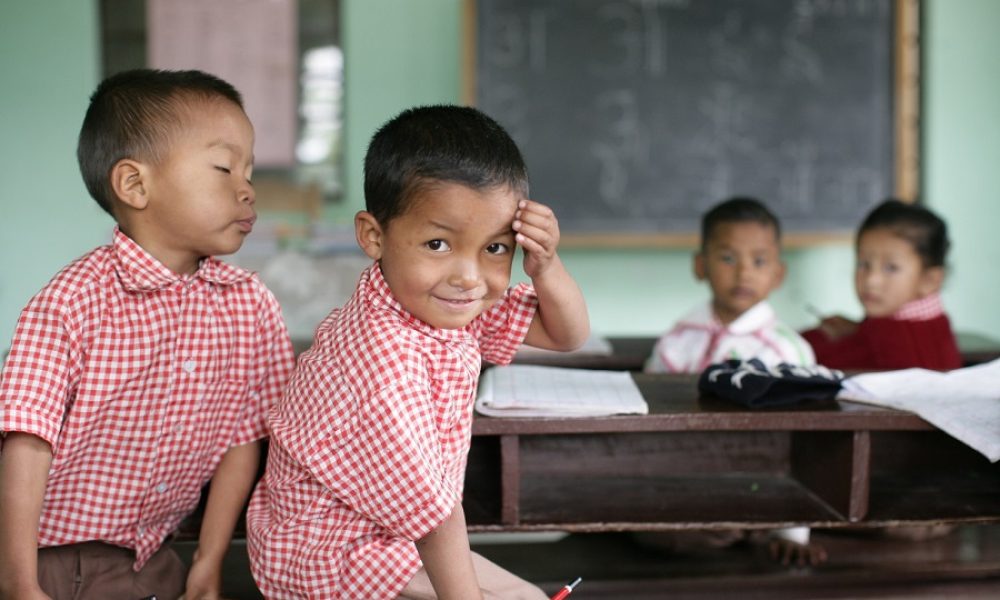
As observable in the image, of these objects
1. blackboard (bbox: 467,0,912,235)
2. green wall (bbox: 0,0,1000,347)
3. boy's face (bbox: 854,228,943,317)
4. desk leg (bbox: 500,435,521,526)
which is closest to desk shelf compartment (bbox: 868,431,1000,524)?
desk leg (bbox: 500,435,521,526)

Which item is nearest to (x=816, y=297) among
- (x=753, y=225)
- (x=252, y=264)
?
(x=753, y=225)

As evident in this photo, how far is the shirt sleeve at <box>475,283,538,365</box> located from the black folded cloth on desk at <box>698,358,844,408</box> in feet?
1.33

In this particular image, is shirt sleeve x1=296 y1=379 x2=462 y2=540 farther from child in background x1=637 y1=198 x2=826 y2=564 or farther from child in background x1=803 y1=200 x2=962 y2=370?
child in background x1=803 y1=200 x2=962 y2=370

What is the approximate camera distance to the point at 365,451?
49.6 inches

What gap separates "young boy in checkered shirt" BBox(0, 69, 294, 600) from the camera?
1407mm

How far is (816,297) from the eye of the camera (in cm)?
462

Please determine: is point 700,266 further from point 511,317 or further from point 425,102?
point 425,102

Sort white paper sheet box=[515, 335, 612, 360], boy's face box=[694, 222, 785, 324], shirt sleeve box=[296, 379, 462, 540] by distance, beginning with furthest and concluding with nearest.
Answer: boy's face box=[694, 222, 785, 324], white paper sheet box=[515, 335, 612, 360], shirt sleeve box=[296, 379, 462, 540]

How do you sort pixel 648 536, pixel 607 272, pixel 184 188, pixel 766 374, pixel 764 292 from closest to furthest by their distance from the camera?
pixel 184 188
pixel 766 374
pixel 648 536
pixel 764 292
pixel 607 272

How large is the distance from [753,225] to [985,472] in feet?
3.66

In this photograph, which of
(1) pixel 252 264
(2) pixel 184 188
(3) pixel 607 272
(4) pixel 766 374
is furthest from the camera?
(3) pixel 607 272

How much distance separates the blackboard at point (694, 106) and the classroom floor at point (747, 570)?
7.66 feet

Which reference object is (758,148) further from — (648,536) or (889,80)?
(648,536)

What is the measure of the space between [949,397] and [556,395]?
2.26 ft
